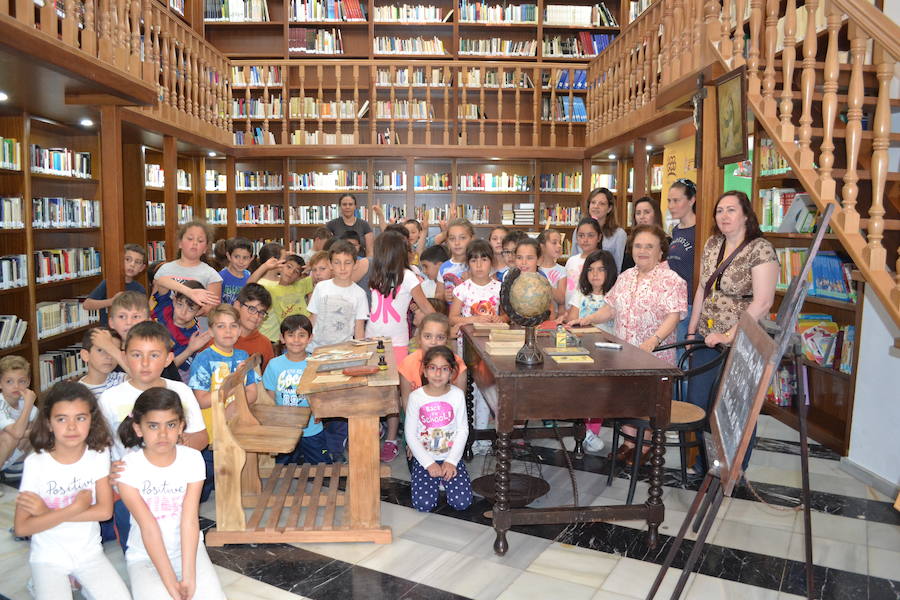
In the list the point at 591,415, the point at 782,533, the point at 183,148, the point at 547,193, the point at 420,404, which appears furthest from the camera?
the point at 547,193

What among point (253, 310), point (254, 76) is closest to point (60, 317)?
point (253, 310)

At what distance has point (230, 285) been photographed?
4.68 m

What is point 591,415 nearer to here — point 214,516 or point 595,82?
point 214,516

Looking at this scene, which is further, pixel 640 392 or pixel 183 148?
pixel 183 148

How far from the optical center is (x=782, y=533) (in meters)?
2.94

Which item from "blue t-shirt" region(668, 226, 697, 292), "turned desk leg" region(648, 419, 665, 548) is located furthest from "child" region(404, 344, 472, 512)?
"blue t-shirt" region(668, 226, 697, 292)

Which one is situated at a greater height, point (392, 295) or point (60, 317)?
point (392, 295)

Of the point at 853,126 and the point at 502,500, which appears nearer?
the point at 502,500

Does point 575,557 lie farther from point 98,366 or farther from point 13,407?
point 13,407

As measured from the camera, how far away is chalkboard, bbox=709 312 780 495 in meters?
1.65

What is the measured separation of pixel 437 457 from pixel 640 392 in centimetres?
110

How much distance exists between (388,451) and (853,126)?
9.46 feet

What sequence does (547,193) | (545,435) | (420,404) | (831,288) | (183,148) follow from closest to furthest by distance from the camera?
(420,404)
(545,435)
(831,288)
(183,148)
(547,193)

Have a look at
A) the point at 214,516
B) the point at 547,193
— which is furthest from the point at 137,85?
the point at 547,193
